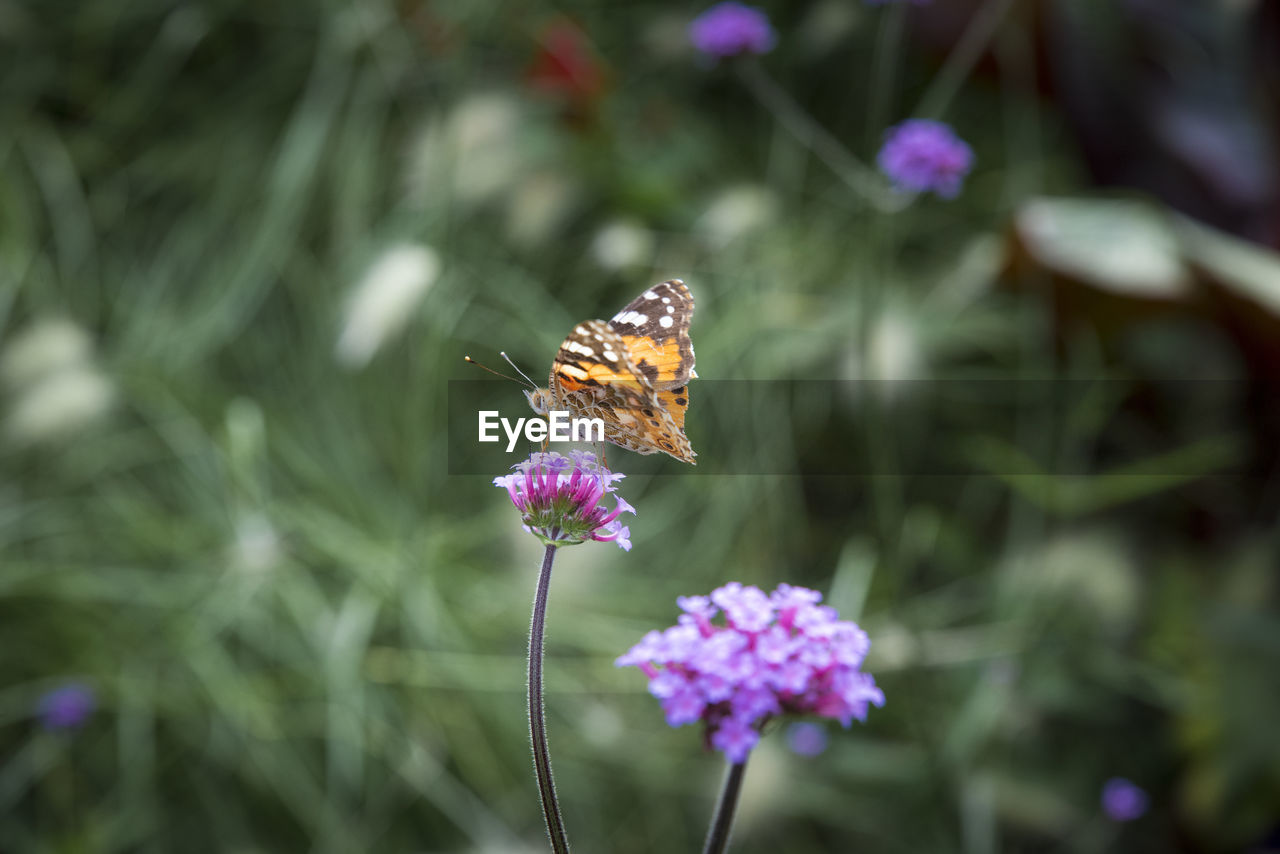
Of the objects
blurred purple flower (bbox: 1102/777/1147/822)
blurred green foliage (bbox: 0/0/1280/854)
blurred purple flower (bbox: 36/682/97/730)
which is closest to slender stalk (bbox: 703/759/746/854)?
blurred green foliage (bbox: 0/0/1280/854)

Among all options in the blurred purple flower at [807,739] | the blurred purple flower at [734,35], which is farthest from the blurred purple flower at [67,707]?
the blurred purple flower at [734,35]

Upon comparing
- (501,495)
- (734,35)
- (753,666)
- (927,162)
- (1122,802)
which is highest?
(734,35)

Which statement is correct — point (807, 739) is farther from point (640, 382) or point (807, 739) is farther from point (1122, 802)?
point (640, 382)

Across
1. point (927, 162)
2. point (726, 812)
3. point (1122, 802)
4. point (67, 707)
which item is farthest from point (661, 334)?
point (67, 707)

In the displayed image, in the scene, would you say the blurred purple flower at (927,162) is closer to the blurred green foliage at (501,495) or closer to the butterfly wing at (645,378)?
the blurred green foliage at (501,495)

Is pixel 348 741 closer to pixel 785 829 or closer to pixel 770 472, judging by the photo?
pixel 785 829

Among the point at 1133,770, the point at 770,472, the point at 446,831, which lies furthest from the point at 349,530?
the point at 1133,770
